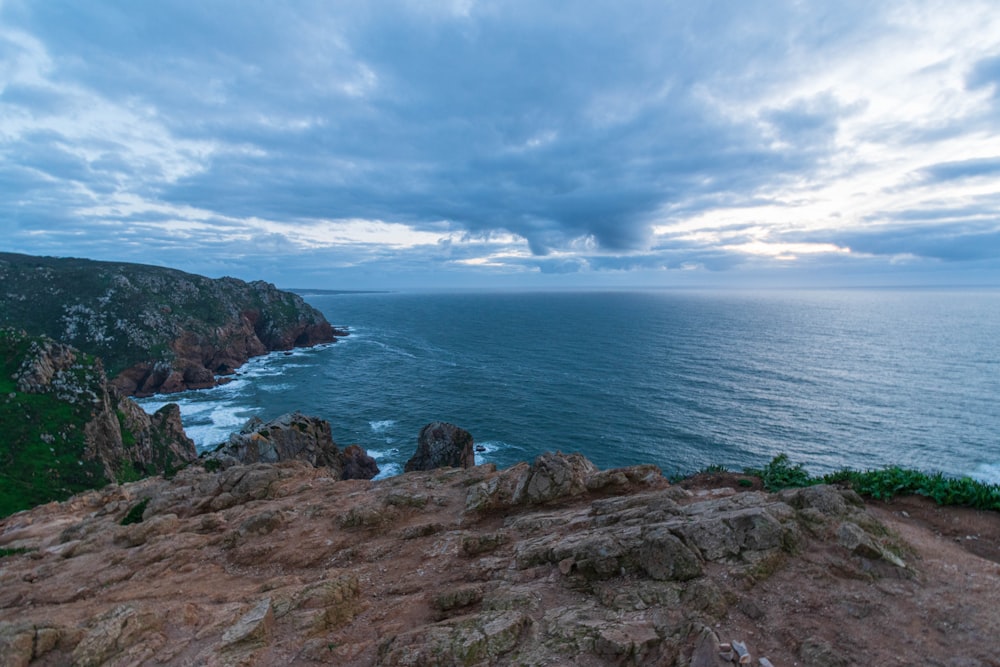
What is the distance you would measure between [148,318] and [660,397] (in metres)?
110

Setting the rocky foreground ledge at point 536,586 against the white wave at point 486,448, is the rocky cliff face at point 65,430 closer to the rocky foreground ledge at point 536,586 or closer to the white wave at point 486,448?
the rocky foreground ledge at point 536,586

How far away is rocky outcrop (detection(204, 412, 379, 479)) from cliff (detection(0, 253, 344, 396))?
61.4 meters

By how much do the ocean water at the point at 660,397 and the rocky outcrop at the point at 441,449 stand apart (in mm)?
6480

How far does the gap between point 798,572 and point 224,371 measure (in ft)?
382

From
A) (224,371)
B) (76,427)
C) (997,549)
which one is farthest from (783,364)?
(224,371)

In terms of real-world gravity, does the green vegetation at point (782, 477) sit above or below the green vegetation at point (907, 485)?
below

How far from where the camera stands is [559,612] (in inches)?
440

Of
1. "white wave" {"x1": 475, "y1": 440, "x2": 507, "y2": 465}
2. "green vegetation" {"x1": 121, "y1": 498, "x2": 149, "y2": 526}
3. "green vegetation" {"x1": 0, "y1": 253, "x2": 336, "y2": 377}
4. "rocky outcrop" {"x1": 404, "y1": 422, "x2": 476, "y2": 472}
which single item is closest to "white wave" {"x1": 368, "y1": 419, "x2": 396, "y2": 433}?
"white wave" {"x1": 475, "y1": 440, "x2": 507, "y2": 465}

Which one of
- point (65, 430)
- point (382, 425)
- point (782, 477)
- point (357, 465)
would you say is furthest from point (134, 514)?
point (382, 425)

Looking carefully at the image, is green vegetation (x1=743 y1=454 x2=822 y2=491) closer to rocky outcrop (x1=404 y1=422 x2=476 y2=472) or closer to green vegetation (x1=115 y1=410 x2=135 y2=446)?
rocky outcrop (x1=404 y1=422 x2=476 y2=472)

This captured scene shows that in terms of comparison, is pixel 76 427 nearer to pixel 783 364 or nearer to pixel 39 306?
pixel 39 306

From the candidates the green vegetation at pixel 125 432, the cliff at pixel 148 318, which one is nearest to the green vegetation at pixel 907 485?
the green vegetation at pixel 125 432

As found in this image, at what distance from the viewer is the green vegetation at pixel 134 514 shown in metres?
23.9

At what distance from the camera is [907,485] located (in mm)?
17078
